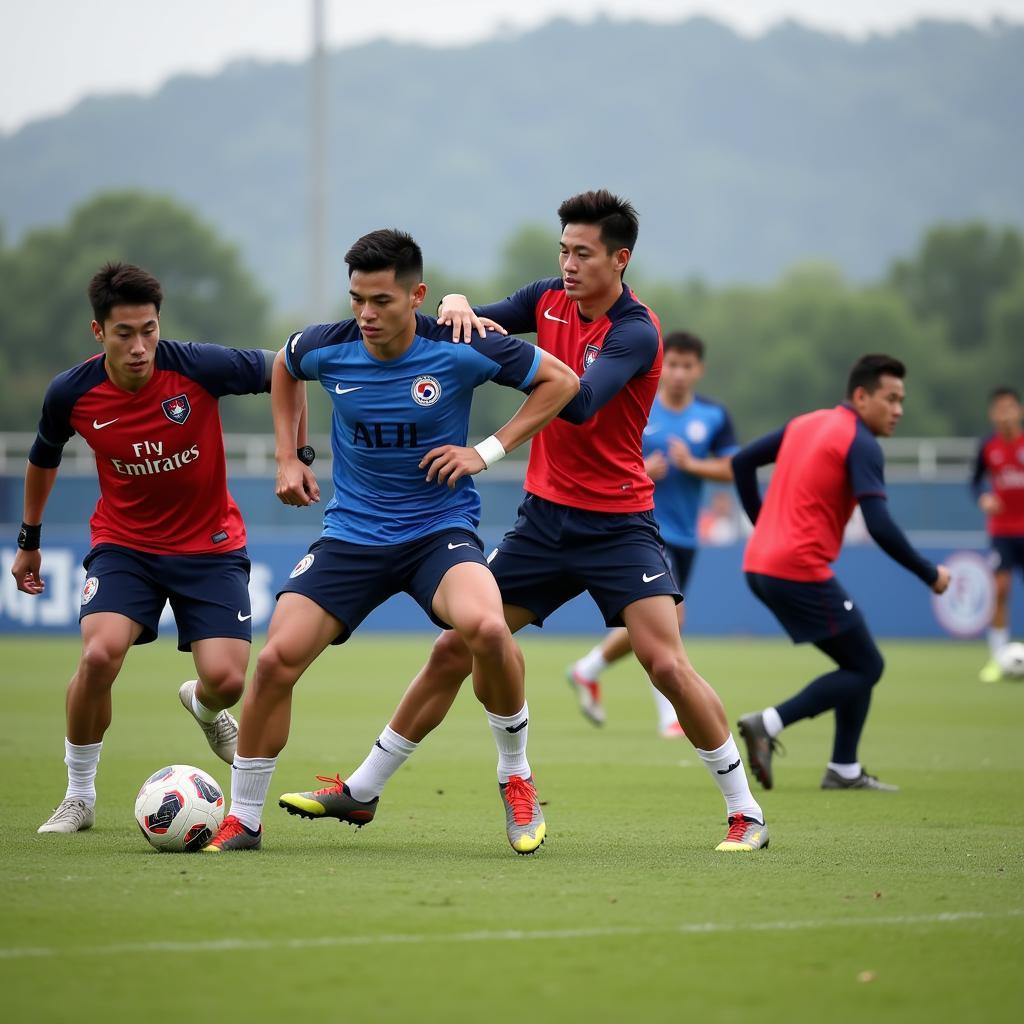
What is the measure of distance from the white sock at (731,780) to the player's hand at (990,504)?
12161 mm

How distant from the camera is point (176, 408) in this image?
7652 millimetres

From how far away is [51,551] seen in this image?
22953mm

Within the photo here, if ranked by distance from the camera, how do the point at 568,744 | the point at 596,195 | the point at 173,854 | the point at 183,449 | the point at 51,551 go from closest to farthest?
1. the point at 173,854
2. the point at 596,195
3. the point at 183,449
4. the point at 568,744
5. the point at 51,551

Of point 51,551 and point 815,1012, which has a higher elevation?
point 815,1012

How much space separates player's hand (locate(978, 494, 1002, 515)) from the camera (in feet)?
61.3

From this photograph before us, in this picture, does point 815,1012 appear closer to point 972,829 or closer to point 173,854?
point 173,854

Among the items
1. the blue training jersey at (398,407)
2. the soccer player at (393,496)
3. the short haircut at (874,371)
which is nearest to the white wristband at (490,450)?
the soccer player at (393,496)

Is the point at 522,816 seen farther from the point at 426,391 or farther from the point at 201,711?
the point at 201,711

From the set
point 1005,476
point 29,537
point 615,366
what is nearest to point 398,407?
point 615,366

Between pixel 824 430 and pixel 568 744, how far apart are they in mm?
3224

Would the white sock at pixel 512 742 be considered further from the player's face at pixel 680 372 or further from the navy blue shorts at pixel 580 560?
the player's face at pixel 680 372

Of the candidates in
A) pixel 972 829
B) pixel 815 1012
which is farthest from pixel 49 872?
pixel 972 829

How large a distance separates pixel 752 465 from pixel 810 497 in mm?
371

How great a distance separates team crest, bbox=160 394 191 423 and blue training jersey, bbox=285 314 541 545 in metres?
0.76
